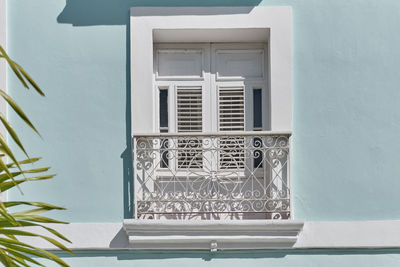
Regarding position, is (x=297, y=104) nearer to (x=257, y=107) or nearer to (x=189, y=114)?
(x=257, y=107)

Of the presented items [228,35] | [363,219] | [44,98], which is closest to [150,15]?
[228,35]

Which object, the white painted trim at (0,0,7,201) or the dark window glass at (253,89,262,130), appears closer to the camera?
the white painted trim at (0,0,7,201)

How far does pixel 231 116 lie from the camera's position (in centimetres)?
842

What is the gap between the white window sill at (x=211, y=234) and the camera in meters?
7.70

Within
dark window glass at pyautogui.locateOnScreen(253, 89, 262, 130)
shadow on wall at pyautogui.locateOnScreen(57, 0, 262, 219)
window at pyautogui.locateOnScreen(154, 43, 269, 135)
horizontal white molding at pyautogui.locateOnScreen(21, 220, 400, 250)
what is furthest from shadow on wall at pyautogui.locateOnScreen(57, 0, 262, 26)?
horizontal white molding at pyautogui.locateOnScreen(21, 220, 400, 250)

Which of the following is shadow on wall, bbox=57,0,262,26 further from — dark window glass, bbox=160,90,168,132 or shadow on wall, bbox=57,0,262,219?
dark window glass, bbox=160,90,168,132

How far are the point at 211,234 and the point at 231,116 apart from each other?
145 cm

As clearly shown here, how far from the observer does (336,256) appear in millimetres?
7918

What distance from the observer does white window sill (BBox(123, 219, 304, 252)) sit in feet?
25.2

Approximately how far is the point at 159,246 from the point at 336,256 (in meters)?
1.94

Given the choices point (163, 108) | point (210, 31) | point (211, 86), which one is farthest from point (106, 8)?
point (211, 86)

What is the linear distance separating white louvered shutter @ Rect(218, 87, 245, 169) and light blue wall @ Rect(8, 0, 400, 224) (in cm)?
66

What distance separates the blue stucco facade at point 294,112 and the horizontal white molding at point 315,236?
0.09m

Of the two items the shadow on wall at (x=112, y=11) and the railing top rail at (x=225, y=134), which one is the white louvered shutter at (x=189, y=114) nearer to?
the railing top rail at (x=225, y=134)
